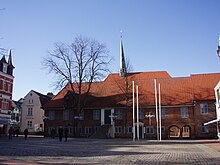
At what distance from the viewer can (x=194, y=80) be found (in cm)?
5359

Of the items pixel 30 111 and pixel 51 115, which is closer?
pixel 51 115

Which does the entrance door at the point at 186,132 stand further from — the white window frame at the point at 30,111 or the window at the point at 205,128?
the white window frame at the point at 30,111

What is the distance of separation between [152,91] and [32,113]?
33.5 meters

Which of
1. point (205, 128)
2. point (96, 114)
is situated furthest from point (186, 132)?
point (96, 114)

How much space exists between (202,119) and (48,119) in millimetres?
28960

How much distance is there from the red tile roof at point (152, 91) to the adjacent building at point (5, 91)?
7.65 m

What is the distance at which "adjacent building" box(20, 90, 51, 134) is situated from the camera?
235ft

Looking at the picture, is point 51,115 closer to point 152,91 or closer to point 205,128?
point 152,91

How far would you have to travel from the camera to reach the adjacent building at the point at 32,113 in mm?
71500

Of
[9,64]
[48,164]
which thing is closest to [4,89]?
A: [9,64]

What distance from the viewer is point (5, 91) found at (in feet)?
173

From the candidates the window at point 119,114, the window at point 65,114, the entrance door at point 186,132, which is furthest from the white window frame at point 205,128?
the window at point 65,114

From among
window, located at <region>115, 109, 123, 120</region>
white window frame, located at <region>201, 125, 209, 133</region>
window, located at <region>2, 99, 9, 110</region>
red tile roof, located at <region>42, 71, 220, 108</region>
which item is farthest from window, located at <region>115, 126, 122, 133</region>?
window, located at <region>2, 99, 9, 110</region>

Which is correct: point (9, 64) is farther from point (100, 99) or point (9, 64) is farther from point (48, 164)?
point (48, 164)
